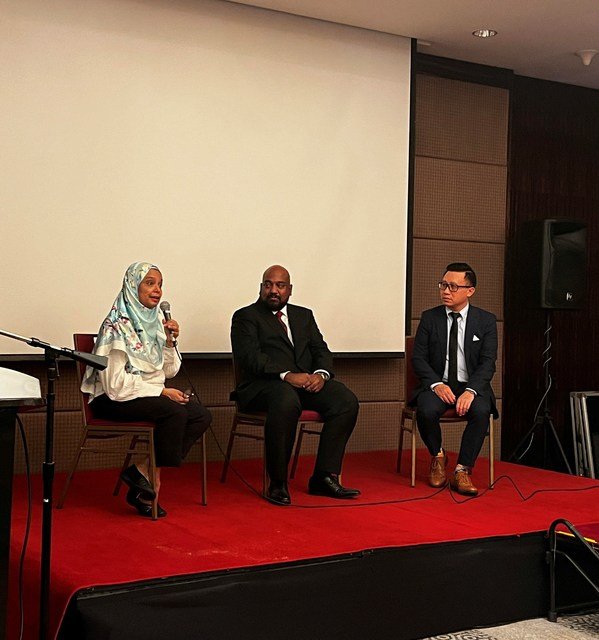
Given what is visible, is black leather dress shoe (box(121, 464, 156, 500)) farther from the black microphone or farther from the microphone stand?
the microphone stand

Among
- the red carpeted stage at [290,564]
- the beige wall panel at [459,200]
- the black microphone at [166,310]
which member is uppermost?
the beige wall panel at [459,200]

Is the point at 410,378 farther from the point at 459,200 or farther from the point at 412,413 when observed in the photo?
the point at 459,200

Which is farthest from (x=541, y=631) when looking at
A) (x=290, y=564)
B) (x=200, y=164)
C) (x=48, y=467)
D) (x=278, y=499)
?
(x=200, y=164)

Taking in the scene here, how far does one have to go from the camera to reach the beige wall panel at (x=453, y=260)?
6.12 metres

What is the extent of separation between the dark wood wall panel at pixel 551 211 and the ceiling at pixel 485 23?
424 mm

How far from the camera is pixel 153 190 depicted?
505cm

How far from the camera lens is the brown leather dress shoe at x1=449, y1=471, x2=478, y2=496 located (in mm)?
4551

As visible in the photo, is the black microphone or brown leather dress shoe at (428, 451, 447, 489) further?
brown leather dress shoe at (428, 451, 447, 489)

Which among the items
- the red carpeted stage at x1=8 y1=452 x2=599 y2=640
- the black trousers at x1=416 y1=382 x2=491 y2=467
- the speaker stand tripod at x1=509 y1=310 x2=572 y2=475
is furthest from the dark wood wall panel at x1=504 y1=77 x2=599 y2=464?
the red carpeted stage at x1=8 y1=452 x2=599 y2=640

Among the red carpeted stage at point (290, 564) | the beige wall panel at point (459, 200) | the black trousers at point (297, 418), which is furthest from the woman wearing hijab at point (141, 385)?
the beige wall panel at point (459, 200)

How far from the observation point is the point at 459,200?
20.5ft

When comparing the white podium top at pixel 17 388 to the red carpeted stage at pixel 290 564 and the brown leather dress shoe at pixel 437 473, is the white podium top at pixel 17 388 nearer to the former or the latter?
the red carpeted stage at pixel 290 564

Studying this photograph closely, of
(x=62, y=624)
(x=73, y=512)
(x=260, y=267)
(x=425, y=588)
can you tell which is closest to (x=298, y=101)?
(x=260, y=267)

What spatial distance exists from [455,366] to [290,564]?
6.80 feet
